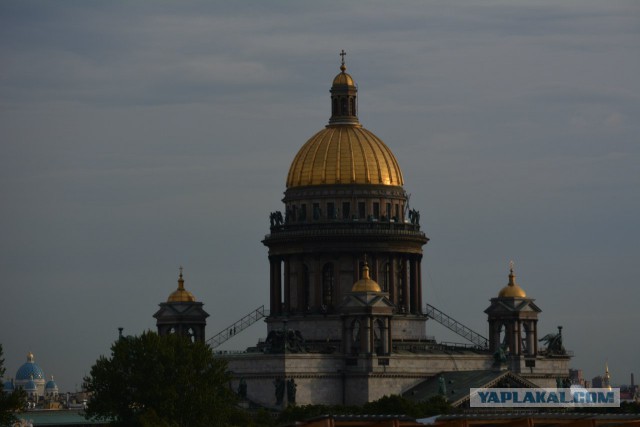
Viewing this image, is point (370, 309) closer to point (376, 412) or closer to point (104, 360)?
point (376, 412)

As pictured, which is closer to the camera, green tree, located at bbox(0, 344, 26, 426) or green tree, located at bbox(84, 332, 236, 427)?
green tree, located at bbox(0, 344, 26, 426)

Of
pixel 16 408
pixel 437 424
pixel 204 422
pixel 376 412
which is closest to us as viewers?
pixel 437 424

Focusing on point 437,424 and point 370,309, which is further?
point 370,309

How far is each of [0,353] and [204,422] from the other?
14313 mm

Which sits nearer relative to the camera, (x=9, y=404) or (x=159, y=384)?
(x=9, y=404)

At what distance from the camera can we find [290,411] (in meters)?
186

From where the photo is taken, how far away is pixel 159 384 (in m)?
157

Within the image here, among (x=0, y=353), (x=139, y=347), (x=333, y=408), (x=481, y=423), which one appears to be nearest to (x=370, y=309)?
(x=333, y=408)

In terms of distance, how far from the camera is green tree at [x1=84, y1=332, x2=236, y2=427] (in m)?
155

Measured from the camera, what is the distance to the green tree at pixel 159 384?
155125mm

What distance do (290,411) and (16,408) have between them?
44231mm

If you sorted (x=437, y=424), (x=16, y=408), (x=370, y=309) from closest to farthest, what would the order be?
(x=437, y=424)
(x=16, y=408)
(x=370, y=309)

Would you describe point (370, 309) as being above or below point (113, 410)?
above

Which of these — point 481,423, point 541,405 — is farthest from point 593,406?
point 481,423
